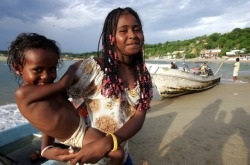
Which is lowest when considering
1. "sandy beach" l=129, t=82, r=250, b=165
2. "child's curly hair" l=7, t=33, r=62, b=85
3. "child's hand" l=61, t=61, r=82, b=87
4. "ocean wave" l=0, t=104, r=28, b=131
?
"ocean wave" l=0, t=104, r=28, b=131

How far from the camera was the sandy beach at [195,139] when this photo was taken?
448 centimetres

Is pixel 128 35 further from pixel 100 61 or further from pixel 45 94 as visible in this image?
pixel 45 94

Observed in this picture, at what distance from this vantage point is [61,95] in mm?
1305

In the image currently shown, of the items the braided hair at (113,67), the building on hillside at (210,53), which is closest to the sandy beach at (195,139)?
the braided hair at (113,67)

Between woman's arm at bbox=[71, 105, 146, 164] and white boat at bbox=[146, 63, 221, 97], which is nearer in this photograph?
woman's arm at bbox=[71, 105, 146, 164]

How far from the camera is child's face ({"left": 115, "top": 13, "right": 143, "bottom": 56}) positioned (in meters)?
1.44

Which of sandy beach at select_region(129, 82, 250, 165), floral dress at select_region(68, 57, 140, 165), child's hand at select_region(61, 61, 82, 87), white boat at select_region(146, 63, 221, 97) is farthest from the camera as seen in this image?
white boat at select_region(146, 63, 221, 97)

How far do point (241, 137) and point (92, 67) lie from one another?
519 cm

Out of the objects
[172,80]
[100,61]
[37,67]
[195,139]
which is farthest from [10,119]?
[37,67]

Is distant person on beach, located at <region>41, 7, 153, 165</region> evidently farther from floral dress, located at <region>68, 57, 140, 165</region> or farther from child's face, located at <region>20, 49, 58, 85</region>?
child's face, located at <region>20, 49, 58, 85</region>

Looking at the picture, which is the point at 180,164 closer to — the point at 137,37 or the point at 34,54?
the point at 137,37

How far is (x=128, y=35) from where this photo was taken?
4.71 ft

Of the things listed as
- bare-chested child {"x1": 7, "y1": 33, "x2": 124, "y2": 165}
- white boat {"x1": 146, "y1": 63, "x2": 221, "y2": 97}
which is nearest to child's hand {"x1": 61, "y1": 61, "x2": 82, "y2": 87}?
bare-chested child {"x1": 7, "y1": 33, "x2": 124, "y2": 165}

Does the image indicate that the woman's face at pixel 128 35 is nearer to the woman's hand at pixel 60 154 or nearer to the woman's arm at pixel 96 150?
the woman's arm at pixel 96 150
